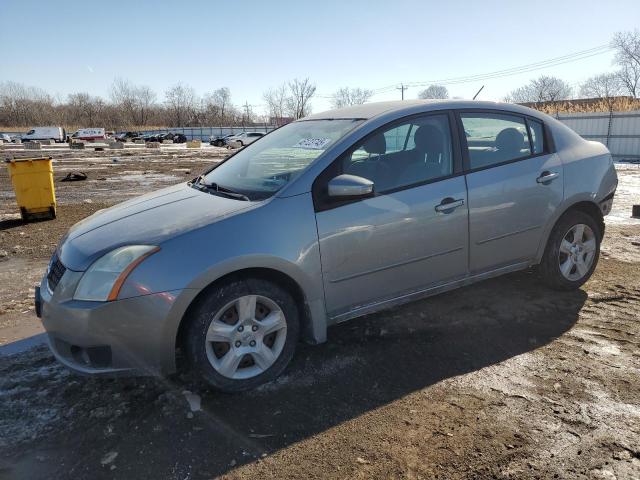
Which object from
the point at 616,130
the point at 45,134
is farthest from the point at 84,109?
the point at 616,130

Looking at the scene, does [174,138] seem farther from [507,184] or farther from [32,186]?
[507,184]

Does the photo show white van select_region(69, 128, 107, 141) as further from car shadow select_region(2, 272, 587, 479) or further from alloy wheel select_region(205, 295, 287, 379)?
alloy wheel select_region(205, 295, 287, 379)

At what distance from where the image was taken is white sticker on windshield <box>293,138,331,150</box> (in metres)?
3.40

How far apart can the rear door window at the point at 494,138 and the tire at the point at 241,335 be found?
6.24 ft

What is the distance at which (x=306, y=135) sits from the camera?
376 centimetres

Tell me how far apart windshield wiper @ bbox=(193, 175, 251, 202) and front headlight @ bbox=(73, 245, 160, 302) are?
0.71 m

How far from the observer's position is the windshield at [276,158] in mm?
3295

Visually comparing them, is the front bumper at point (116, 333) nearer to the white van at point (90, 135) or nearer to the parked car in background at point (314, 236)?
the parked car in background at point (314, 236)

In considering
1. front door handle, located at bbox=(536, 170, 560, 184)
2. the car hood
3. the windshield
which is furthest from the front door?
front door handle, located at bbox=(536, 170, 560, 184)

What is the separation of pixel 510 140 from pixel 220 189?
8.01ft

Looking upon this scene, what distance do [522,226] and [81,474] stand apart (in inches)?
138

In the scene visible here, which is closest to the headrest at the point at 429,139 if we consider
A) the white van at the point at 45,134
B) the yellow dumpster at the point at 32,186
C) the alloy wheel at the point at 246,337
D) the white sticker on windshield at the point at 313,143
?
the white sticker on windshield at the point at 313,143

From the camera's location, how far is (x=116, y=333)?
106 inches

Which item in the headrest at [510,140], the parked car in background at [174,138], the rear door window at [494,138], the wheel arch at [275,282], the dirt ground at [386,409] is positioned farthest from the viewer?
the parked car in background at [174,138]
